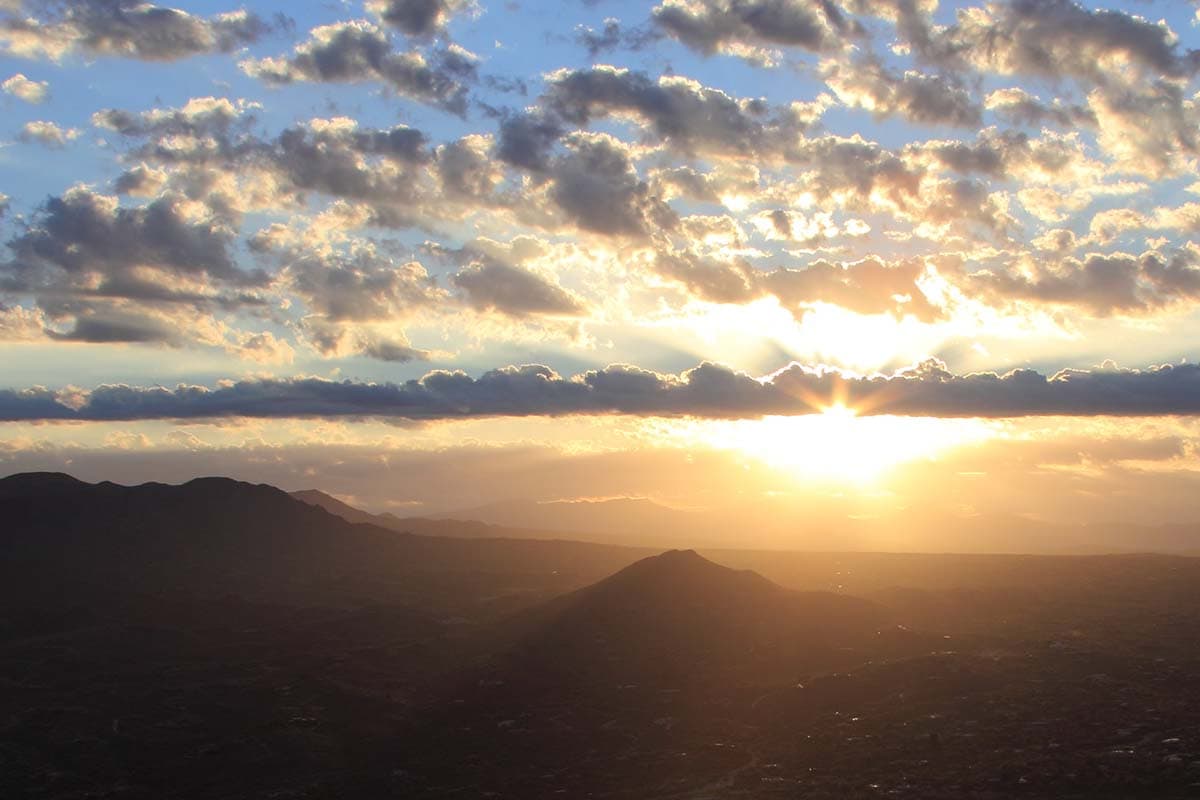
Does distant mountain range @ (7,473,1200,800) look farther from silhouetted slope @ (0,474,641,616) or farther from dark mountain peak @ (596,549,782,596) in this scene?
silhouetted slope @ (0,474,641,616)

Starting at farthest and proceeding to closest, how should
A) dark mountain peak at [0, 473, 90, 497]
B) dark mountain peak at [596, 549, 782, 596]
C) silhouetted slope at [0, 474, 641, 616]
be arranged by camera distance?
1. dark mountain peak at [0, 473, 90, 497]
2. silhouetted slope at [0, 474, 641, 616]
3. dark mountain peak at [596, 549, 782, 596]

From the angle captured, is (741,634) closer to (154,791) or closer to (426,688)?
(426,688)

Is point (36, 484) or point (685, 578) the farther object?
point (36, 484)

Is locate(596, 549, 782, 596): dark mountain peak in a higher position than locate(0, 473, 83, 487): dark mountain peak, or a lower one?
lower

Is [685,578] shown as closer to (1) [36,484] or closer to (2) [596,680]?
(2) [596,680]

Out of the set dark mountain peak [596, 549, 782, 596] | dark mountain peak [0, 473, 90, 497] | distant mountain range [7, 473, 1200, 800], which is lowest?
distant mountain range [7, 473, 1200, 800]

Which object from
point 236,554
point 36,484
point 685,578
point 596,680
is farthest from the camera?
point 36,484

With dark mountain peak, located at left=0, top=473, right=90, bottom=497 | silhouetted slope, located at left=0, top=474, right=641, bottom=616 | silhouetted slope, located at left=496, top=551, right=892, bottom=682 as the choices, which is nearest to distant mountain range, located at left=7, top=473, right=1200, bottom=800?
silhouetted slope, located at left=496, top=551, right=892, bottom=682

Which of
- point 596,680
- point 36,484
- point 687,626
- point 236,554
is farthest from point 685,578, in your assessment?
point 36,484

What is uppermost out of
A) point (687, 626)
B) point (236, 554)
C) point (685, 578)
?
point (685, 578)

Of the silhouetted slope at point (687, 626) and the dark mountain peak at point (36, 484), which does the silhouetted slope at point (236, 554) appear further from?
the silhouetted slope at point (687, 626)

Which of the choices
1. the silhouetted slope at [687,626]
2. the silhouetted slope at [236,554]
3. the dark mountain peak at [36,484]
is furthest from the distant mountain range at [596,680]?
the dark mountain peak at [36,484]
